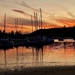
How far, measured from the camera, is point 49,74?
19.4m

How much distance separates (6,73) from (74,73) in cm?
475

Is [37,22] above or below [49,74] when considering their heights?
above

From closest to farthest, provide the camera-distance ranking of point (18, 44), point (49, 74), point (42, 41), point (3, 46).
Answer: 1. point (49, 74)
2. point (3, 46)
3. point (18, 44)
4. point (42, 41)

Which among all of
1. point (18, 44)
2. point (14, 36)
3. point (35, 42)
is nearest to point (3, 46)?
point (18, 44)

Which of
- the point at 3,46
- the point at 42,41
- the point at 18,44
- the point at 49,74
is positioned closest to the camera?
the point at 49,74

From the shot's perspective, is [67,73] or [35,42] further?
[35,42]

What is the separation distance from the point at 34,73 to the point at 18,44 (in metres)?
76.5

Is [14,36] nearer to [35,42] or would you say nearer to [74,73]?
[35,42]

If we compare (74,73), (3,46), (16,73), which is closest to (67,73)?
(74,73)

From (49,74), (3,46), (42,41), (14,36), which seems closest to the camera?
(49,74)

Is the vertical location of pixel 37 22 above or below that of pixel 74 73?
above

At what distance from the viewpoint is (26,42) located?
331 ft

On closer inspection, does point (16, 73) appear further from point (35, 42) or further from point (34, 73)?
point (35, 42)

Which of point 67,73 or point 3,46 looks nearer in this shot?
point 67,73
